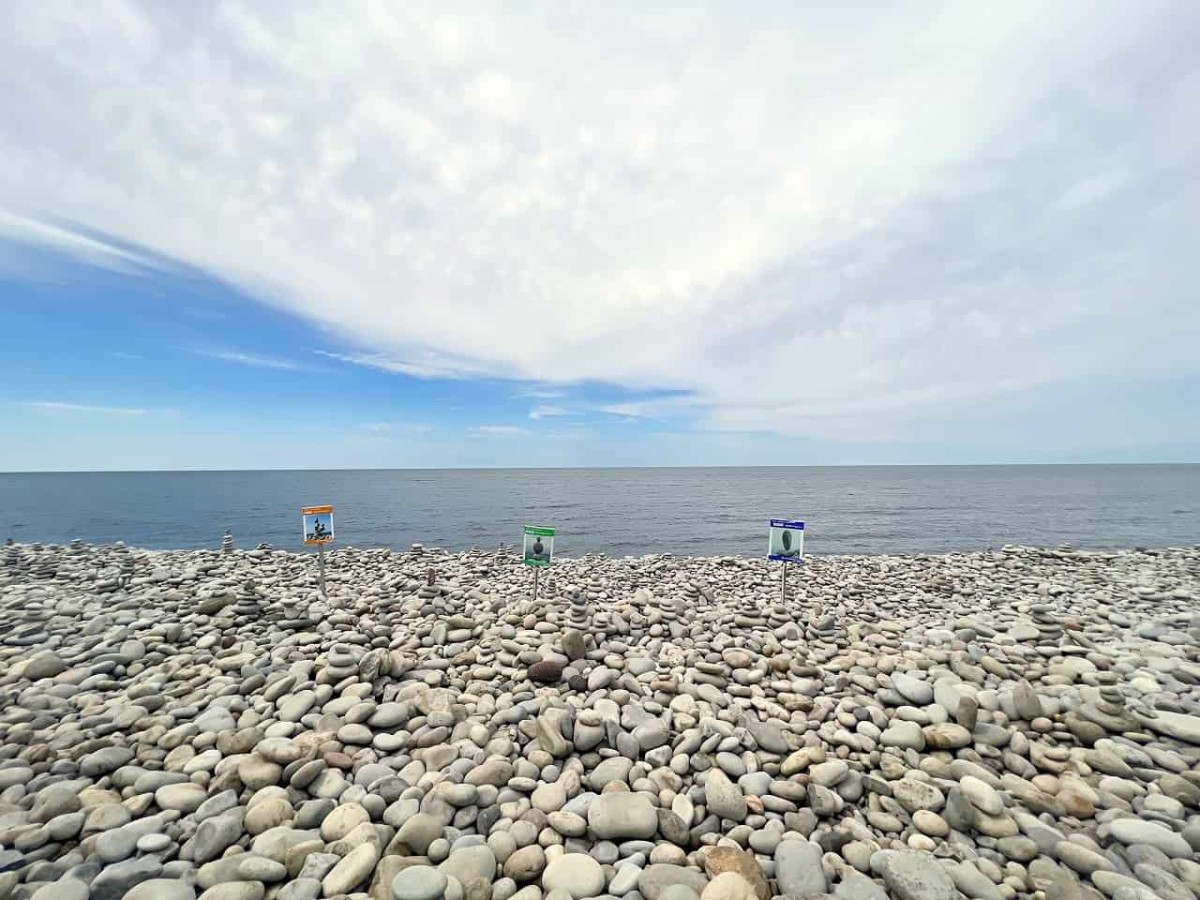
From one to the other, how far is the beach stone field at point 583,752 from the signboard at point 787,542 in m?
0.96

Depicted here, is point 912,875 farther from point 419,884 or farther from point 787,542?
point 787,542

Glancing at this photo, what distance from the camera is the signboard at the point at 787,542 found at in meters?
8.69

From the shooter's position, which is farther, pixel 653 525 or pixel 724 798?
pixel 653 525

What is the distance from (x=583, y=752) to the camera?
4879 mm

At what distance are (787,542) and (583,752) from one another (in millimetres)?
5458

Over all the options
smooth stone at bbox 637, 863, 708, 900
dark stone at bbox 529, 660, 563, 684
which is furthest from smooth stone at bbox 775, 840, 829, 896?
dark stone at bbox 529, 660, 563, 684

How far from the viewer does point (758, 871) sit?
11.4 feet

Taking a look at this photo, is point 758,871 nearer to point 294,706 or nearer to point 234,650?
point 294,706

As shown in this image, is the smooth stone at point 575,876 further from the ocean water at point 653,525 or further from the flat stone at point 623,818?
the ocean water at point 653,525

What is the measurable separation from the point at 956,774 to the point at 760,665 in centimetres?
231

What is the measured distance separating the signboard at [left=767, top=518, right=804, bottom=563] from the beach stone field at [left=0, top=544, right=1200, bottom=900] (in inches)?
37.9

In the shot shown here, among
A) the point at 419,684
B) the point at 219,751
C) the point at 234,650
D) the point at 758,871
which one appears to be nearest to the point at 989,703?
the point at 758,871

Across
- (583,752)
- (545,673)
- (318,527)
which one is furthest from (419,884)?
(318,527)

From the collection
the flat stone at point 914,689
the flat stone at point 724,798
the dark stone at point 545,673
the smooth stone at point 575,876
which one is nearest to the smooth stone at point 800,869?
the flat stone at point 724,798
